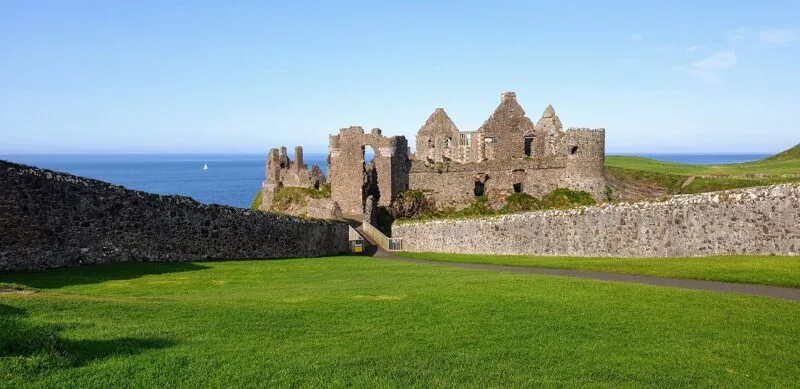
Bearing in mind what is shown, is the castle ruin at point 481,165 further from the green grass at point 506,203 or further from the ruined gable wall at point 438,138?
the ruined gable wall at point 438,138

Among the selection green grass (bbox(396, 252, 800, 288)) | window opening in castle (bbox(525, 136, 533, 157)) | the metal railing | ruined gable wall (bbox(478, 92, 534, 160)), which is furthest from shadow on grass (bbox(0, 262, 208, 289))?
window opening in castle (bbox(525, 136, 533, 157))

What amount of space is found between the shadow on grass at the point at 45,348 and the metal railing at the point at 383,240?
94.9ft

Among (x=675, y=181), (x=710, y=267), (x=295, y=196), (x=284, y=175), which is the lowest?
(x=710, y=267)

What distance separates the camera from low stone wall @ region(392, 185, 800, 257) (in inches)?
762

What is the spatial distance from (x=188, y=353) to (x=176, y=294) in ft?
22.9

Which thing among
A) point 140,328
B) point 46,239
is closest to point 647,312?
point 140,328

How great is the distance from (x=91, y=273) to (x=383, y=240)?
2129 cm

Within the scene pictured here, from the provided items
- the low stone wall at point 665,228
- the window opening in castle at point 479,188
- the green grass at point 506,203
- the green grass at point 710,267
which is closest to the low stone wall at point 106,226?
the low stone wall at point 665,228

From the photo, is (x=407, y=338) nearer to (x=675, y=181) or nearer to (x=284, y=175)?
(x=284, y=175)

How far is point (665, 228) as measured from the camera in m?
22.5

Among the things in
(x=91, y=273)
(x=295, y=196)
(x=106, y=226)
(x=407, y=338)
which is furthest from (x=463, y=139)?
(x=407, y=338)

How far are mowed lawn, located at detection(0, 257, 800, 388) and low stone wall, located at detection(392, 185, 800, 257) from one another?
6765mm

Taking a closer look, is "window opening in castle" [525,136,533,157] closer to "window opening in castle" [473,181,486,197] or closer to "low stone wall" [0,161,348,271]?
"window opening in castle" [473,181,486,197]

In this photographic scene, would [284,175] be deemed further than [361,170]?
Yes
